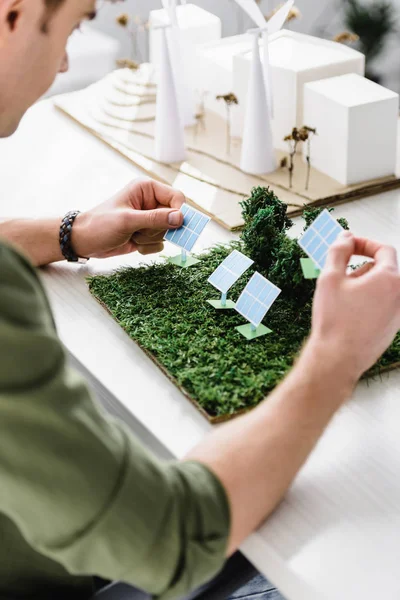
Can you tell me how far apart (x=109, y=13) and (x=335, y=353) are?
321cm

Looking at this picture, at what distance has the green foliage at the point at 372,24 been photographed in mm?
3547

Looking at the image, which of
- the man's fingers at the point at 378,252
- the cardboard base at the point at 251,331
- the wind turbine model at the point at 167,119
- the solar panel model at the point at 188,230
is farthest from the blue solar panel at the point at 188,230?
the wind turbine model at the point at 167,119

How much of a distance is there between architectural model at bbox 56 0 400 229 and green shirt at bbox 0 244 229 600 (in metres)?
0.85

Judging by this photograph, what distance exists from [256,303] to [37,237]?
1.41ft

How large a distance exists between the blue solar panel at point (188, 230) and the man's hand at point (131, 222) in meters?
0.01

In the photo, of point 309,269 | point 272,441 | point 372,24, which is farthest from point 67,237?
point 372,24

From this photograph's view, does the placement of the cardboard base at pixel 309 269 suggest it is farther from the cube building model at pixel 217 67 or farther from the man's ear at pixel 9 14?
the cube building model at pixel 217 67

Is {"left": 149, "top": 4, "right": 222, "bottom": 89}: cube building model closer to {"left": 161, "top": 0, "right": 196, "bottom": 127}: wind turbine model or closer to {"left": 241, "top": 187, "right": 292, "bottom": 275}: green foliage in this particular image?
{"left": 161, "top": 0, "right": 196, "bottom": 127}: wind turbine model

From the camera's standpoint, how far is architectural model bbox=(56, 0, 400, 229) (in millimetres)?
1665

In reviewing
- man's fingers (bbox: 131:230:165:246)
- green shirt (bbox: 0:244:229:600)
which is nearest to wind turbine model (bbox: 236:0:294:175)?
man's fingers (bbox: 131:230:165:246)

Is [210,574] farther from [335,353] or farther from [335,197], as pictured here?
[335,197]

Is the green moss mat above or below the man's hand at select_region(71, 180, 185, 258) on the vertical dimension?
below

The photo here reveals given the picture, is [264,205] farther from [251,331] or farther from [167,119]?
[167,119]

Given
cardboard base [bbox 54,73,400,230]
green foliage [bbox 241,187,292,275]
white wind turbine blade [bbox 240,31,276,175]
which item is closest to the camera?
green foliage [bbox 241,187,292,275]
